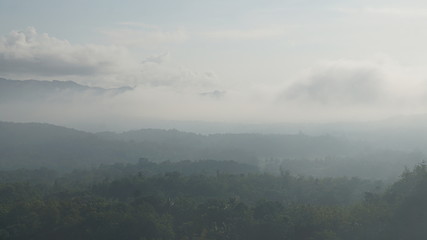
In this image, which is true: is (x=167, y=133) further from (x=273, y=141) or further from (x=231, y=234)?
(x=231, y=234)

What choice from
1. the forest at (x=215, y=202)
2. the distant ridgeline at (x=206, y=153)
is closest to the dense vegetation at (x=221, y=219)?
the forest at (x=215, y=202)

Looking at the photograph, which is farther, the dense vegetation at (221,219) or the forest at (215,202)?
the forest at (215,202)

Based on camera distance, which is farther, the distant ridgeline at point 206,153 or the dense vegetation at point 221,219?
the distant ridgeline at point 206,153

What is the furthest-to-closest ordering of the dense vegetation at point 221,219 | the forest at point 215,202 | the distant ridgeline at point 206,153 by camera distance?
1. the distant ridgeline at point 206,153
2. the forest at point 215,202
3. the dense vegetation at point 221,219

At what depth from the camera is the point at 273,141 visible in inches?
5709

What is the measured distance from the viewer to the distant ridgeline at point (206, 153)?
279 ft

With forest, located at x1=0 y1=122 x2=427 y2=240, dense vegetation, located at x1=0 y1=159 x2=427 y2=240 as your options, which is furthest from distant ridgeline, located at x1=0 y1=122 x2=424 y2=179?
→ dense vegetation, located at x1=0 y1=159 x2=427 y2=240

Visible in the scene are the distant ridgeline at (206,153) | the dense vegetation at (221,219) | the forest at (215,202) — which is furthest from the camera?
the distant ridgeline at (206,153)

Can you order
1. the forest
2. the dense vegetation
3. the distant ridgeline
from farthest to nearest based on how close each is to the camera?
1. the distant ridgeline
2. the forest
3. the dense vegetation

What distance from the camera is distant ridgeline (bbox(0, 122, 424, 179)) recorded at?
85.2 m

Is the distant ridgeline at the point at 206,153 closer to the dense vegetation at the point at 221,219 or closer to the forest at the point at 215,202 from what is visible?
the forest at the point at 215,202

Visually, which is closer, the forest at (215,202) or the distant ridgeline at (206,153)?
the forest at (215,202)

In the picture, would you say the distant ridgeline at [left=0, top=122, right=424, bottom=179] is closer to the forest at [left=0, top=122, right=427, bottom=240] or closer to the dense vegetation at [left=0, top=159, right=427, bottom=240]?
the forest at [left=0, top=122, right=427, bottom=240]

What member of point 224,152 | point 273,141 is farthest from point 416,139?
→ point 224,152
